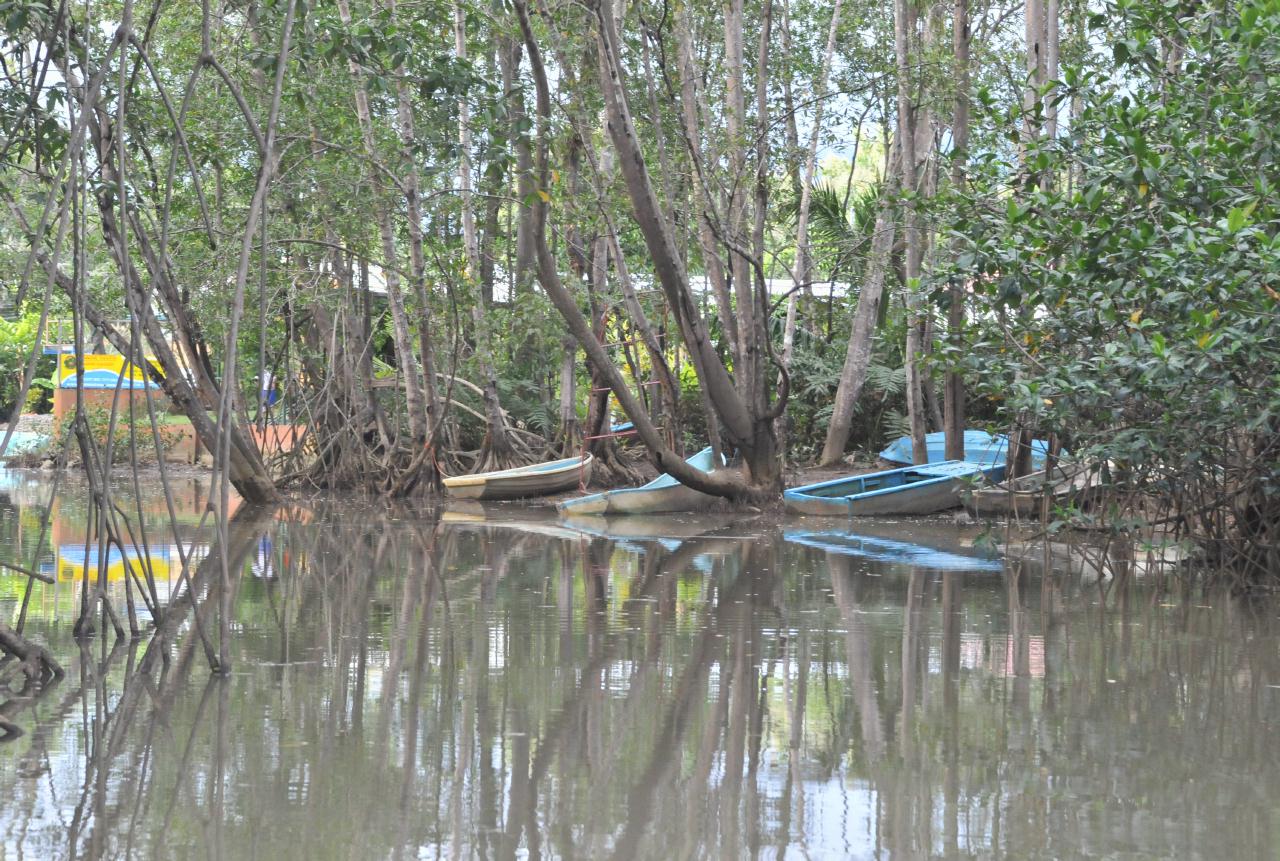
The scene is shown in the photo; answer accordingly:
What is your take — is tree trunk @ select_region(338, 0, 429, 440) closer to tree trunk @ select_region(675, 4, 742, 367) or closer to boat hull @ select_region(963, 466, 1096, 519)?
tree trunk @ select_region(675, 4, 742, 367)

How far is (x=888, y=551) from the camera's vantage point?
11016 millimetres

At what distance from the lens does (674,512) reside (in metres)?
15.3

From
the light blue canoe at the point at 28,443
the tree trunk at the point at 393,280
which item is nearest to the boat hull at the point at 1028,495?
the tree trunk at the point at 393,280

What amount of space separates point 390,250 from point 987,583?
8.55m

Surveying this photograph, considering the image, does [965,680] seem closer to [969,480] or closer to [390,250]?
[969,480]

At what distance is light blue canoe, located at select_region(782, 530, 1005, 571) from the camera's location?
32.8ft

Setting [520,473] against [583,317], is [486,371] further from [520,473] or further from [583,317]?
Result: [583,317]

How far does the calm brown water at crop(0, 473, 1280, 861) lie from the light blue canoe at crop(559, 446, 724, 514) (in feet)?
21.3

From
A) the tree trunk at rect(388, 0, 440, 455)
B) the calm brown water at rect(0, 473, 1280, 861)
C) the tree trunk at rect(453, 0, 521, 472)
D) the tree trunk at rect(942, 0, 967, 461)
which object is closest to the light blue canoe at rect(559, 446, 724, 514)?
the tree trunk at rect(388, 0, 440, 455)

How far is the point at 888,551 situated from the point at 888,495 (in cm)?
342

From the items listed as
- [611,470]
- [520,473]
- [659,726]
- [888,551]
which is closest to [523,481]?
[520,473]

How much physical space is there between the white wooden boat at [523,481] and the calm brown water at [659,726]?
25.2 feet

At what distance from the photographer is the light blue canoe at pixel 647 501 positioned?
49.5ft

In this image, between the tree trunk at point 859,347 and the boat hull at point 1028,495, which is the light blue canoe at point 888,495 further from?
the tree trunk at point 859,347
